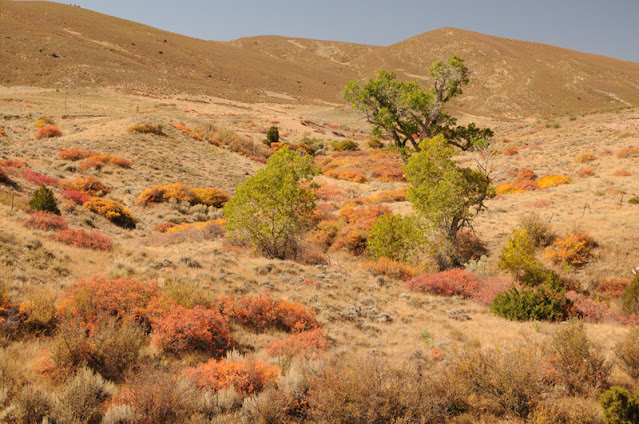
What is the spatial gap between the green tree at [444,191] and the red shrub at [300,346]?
28.5ft

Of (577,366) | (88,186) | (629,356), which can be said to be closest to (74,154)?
(88,186)

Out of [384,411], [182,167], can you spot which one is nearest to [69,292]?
[384,411]

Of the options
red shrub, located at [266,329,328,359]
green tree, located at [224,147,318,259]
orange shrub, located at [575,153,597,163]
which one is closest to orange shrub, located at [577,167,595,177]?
orange shrub, located at [575,153,597,163]

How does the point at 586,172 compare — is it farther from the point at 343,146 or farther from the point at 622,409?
the point at 343,146

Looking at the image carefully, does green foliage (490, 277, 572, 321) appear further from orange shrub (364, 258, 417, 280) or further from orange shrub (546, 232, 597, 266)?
orange shrub (364, 258, 417, 280)

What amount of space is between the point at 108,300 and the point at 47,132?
30725 millimetres

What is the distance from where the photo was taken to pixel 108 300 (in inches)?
289

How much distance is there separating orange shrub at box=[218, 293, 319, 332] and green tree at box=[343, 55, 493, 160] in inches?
626

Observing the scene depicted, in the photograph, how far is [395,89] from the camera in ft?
75.4

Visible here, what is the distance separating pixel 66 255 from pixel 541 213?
67.1 feet

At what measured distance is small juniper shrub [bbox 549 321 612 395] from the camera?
19.0ft

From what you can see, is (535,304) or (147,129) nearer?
(535,304)

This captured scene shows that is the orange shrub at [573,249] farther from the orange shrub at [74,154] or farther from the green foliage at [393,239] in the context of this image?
the orange shrub at [74,154]

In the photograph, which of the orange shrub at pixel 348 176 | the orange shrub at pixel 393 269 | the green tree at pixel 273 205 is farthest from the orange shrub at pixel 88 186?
the orange shrub at pixel 348 176
